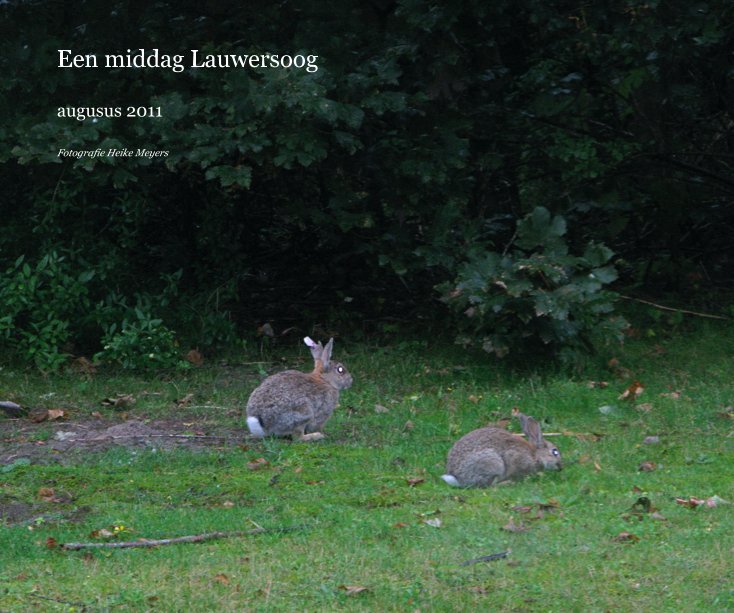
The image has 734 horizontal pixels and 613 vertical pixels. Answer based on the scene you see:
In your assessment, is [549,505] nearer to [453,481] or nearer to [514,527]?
[514,527]

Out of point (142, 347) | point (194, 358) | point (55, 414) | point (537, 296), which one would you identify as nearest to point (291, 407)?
point (55, 414)

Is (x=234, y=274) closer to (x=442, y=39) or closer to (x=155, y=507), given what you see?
(x=442, y=39)

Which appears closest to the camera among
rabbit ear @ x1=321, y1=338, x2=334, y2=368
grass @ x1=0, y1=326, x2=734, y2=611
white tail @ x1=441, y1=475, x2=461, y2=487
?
grass @ x1=0, y1=326, x2=734, y2=611

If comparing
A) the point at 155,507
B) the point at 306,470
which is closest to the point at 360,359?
the point at 306,470

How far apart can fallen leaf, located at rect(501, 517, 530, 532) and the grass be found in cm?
2

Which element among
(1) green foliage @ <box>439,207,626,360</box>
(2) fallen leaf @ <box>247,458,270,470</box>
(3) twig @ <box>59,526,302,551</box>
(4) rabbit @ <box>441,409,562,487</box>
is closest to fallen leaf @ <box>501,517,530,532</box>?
(4) rabbit @ <box>441,409,562,487</box>

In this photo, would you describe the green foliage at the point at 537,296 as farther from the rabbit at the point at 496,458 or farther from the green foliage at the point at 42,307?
the green foliage at the point at 42,307

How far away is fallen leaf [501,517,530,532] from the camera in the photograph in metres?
7.54

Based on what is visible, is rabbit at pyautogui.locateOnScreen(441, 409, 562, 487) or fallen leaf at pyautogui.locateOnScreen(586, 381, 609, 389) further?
fallen leaf at pyautogui.locateOnScreen(586, 381, 609, 389)

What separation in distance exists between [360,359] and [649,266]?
4702 millimetres

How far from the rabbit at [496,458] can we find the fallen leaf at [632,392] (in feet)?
8.04

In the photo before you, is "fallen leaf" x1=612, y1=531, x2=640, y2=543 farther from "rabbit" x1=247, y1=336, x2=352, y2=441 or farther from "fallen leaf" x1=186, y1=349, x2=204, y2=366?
"fallen leaf" x1=186, y1=349, x2=204, y2=366

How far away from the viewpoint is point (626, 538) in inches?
288

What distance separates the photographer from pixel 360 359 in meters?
13.6
